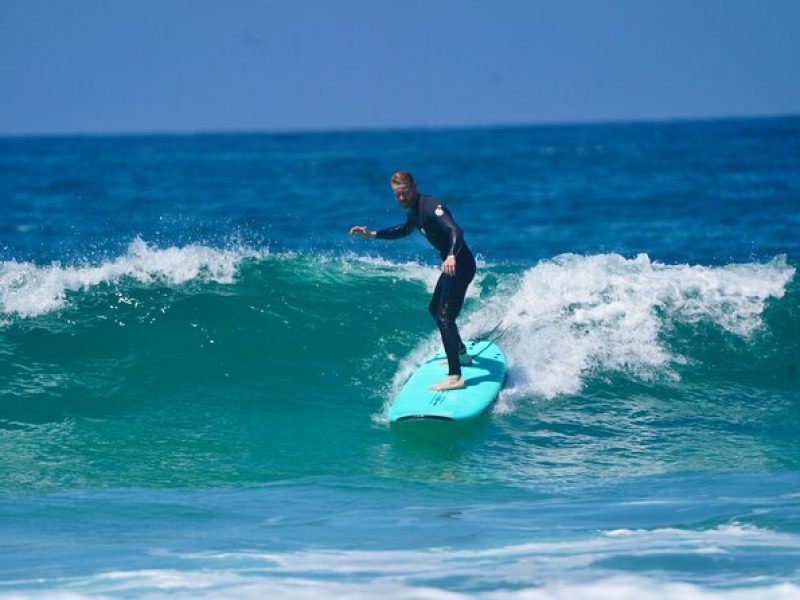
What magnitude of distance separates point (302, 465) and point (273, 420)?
1169 millimetres

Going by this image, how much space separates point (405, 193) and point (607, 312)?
3257 millimetres

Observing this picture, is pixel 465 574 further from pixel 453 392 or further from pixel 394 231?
pixel 394 231

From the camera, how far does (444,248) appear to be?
8.23m

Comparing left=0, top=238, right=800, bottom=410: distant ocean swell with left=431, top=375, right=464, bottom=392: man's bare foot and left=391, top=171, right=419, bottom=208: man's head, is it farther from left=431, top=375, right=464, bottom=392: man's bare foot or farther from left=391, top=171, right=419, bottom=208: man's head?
left=391, top=171, right=419, bottom=208: man's head

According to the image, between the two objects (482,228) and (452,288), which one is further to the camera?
(482,228)

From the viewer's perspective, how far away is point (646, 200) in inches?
901

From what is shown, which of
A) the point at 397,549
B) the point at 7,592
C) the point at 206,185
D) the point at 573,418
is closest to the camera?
the point at 7,592

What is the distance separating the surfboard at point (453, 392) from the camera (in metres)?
8.32

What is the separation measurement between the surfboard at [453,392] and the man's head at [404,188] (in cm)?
149

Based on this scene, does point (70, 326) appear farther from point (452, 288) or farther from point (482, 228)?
point (482, 228)

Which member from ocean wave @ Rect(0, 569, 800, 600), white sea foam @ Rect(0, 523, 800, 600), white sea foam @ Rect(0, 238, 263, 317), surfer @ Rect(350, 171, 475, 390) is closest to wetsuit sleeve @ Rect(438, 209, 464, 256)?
surfer @ Rect(350, 171, 475, 390)

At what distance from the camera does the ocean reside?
18.4 ft

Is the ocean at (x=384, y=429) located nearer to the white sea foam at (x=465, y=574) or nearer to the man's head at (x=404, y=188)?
the white sea foam at (x=465, y=574)

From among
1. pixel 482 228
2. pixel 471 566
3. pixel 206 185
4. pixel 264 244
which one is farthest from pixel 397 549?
pixel 206 185
